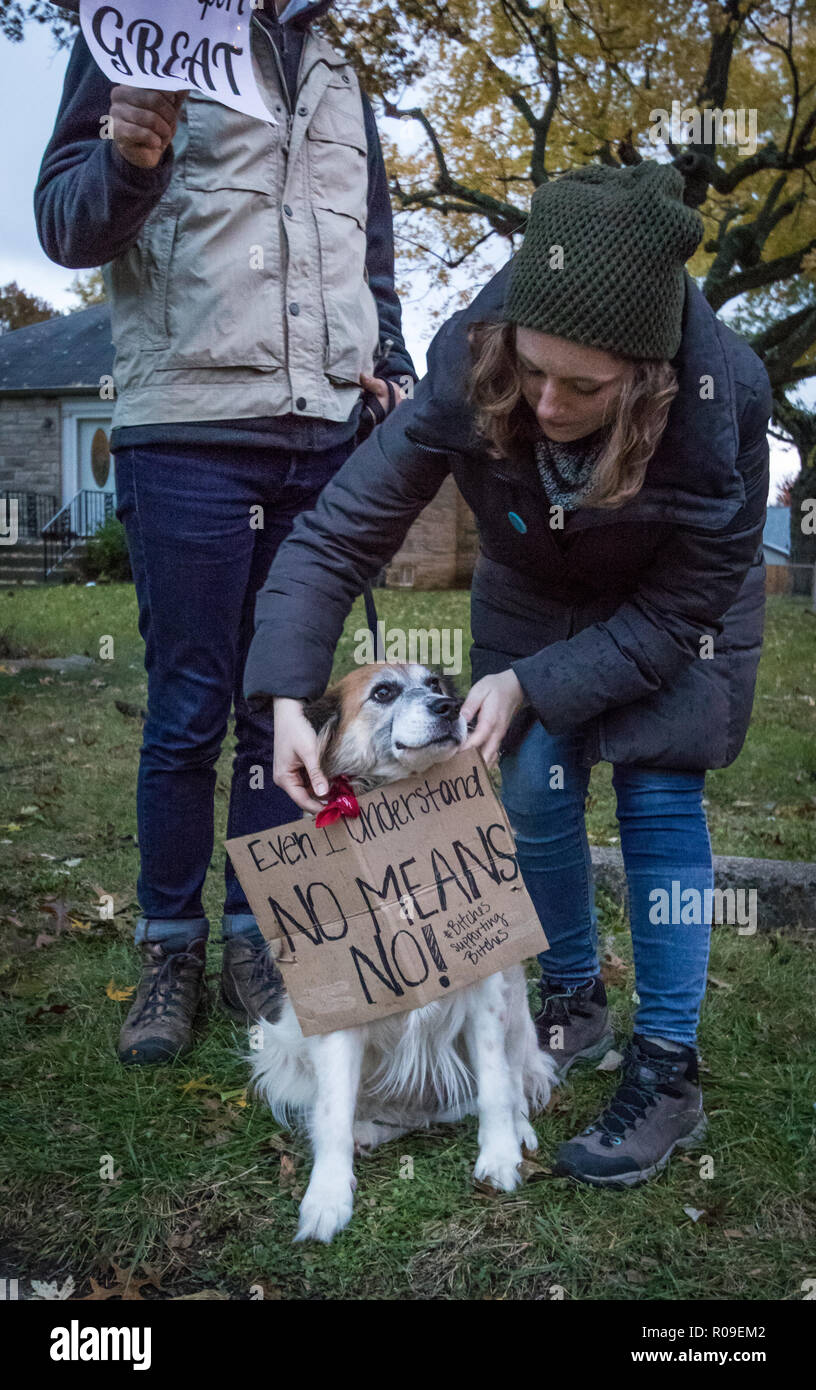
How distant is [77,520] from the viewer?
65.8 feet

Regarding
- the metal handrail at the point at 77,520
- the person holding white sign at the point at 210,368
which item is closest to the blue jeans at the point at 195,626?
the person holding white sign at the point at 210,368

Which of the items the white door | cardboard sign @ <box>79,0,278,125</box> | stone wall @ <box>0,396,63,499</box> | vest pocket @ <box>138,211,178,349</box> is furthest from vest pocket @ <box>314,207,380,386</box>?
stone wall @ <box>0,396,63,499</box>

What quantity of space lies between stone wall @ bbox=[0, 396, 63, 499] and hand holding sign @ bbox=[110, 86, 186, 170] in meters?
19.8

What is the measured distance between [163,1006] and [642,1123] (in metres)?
1.17

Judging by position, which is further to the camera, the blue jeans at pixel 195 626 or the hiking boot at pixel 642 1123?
the blue jeans at pixel 195 626

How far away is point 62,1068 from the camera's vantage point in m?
2.58

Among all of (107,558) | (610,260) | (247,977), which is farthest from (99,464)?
(610,260)

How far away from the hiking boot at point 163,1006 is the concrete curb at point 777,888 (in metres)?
1.85

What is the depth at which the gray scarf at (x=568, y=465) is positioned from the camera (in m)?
2.01

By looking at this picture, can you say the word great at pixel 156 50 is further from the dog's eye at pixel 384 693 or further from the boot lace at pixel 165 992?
the boot lace at pixel 165 992

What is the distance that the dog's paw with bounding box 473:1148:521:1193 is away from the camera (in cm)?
212
